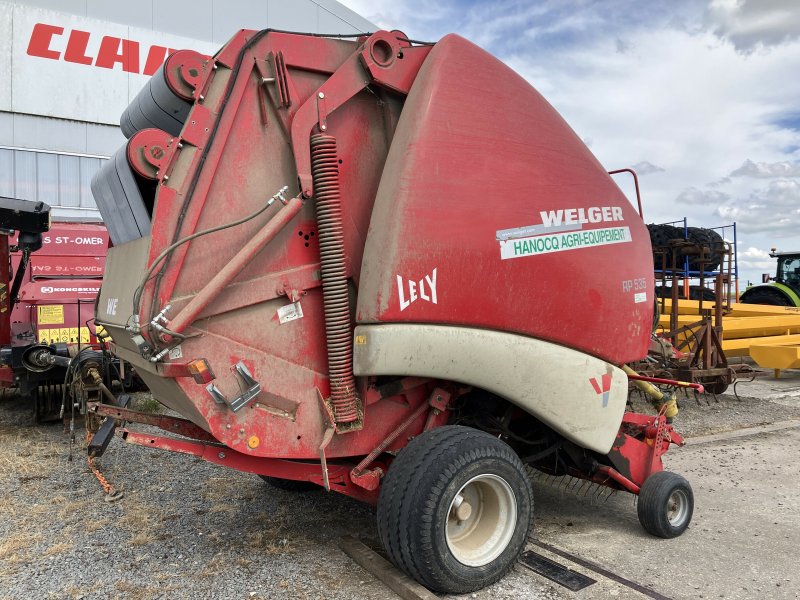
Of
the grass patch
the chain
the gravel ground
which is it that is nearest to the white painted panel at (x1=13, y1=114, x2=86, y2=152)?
the grass patch

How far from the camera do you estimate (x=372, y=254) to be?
3.08 m

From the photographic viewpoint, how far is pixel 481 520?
10.9 ft

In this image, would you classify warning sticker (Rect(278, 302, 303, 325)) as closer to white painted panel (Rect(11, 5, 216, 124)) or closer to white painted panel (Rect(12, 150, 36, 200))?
white painted panel (Rect(12, 150, 36, 200))

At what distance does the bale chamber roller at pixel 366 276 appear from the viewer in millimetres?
2912

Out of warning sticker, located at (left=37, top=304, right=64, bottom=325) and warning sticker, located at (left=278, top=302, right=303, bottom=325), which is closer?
warning sticker, located at (left=278, top=302, right=303, bottom=325)

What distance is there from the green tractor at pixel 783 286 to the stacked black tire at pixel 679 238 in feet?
21.1

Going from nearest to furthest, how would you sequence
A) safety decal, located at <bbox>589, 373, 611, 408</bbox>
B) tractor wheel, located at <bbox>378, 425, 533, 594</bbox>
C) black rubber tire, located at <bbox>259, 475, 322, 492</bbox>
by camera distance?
tractor wheel, located at <bbox>378, 425, 533, 594</bbox> → safety decal, located at <bbox>589, 373, 611, 408</bbox> → black rubber tire, located at <bbox>259, 475, 322, 492</bbox>

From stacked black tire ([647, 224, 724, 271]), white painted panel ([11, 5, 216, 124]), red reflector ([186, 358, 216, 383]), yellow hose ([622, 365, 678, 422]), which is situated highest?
white painted panel ([11, 5, 216, 124])

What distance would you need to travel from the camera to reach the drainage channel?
10.3 feet

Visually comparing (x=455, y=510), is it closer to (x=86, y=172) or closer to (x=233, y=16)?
(x=86, y=172)

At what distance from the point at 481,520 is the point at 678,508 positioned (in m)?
1.54

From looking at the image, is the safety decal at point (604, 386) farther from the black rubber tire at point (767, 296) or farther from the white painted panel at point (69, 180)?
the white painted panel at point (69, 180)

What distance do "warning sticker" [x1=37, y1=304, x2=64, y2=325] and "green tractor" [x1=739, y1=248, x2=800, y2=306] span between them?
15697 mm

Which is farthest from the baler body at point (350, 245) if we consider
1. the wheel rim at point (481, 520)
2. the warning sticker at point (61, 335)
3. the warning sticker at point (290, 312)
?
the warning sticker at point (61, 335)
